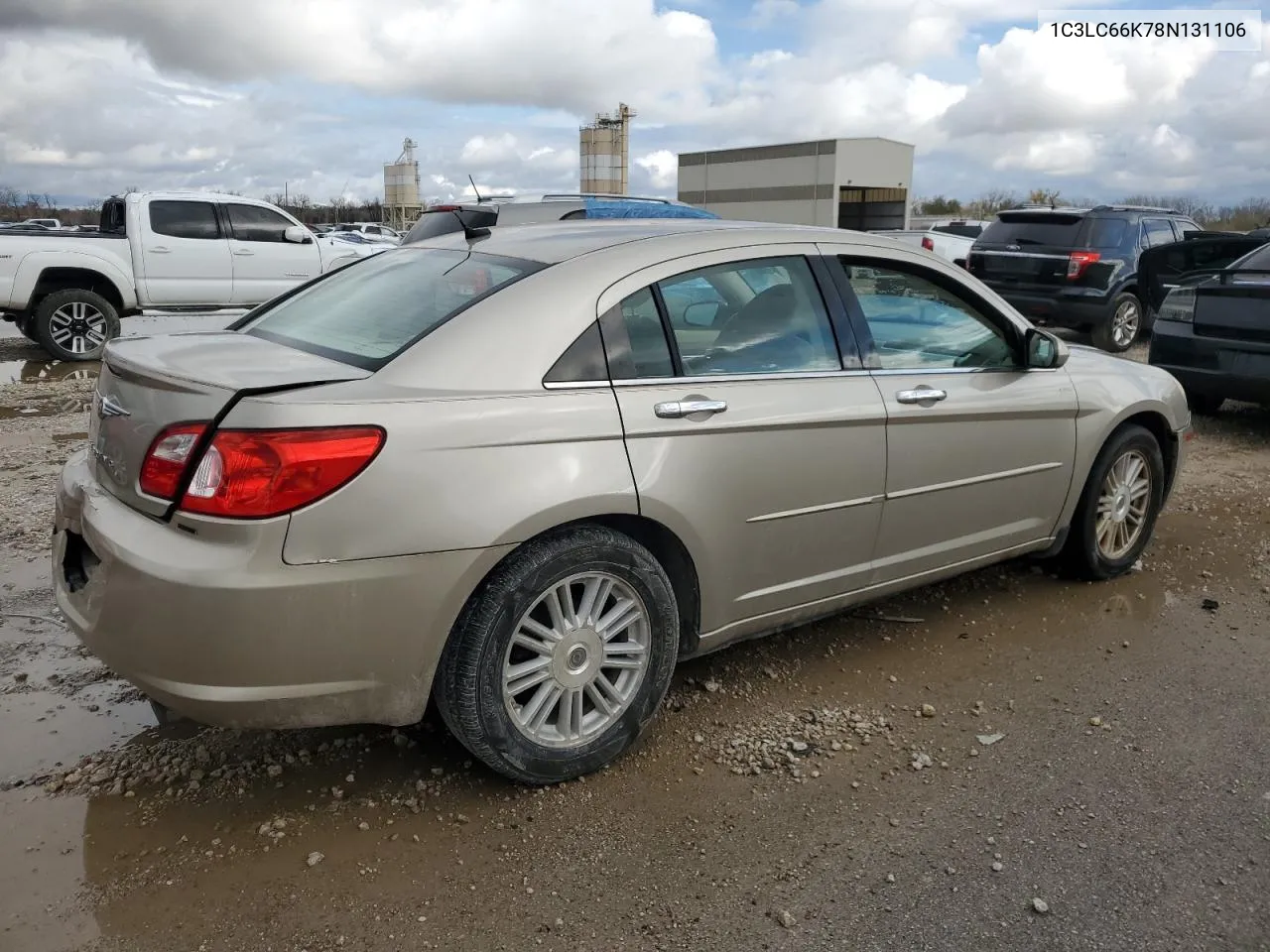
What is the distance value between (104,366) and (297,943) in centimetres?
179

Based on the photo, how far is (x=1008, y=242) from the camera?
1231 centimetres

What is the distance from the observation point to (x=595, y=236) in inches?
132

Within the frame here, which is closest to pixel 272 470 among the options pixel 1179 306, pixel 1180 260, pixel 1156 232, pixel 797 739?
pixel 797 739

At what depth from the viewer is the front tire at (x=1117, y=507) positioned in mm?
4504

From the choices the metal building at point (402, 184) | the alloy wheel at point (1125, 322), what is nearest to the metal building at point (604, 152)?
the metal building at point (402, 184)

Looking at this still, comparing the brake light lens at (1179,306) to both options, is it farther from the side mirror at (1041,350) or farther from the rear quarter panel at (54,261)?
the rear quarter panel at (54,261)

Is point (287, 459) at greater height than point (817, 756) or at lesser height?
greater

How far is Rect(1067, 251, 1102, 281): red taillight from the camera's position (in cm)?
1172

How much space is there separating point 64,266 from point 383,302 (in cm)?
958

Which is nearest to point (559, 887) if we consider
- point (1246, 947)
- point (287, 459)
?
point (287, 459)

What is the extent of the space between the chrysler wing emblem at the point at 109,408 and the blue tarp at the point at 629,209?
6201 mm

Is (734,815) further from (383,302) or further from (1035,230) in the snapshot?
(1035,230)

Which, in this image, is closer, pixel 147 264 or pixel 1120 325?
pixel 147 264

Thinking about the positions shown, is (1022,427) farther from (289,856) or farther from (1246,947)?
(289,856)
